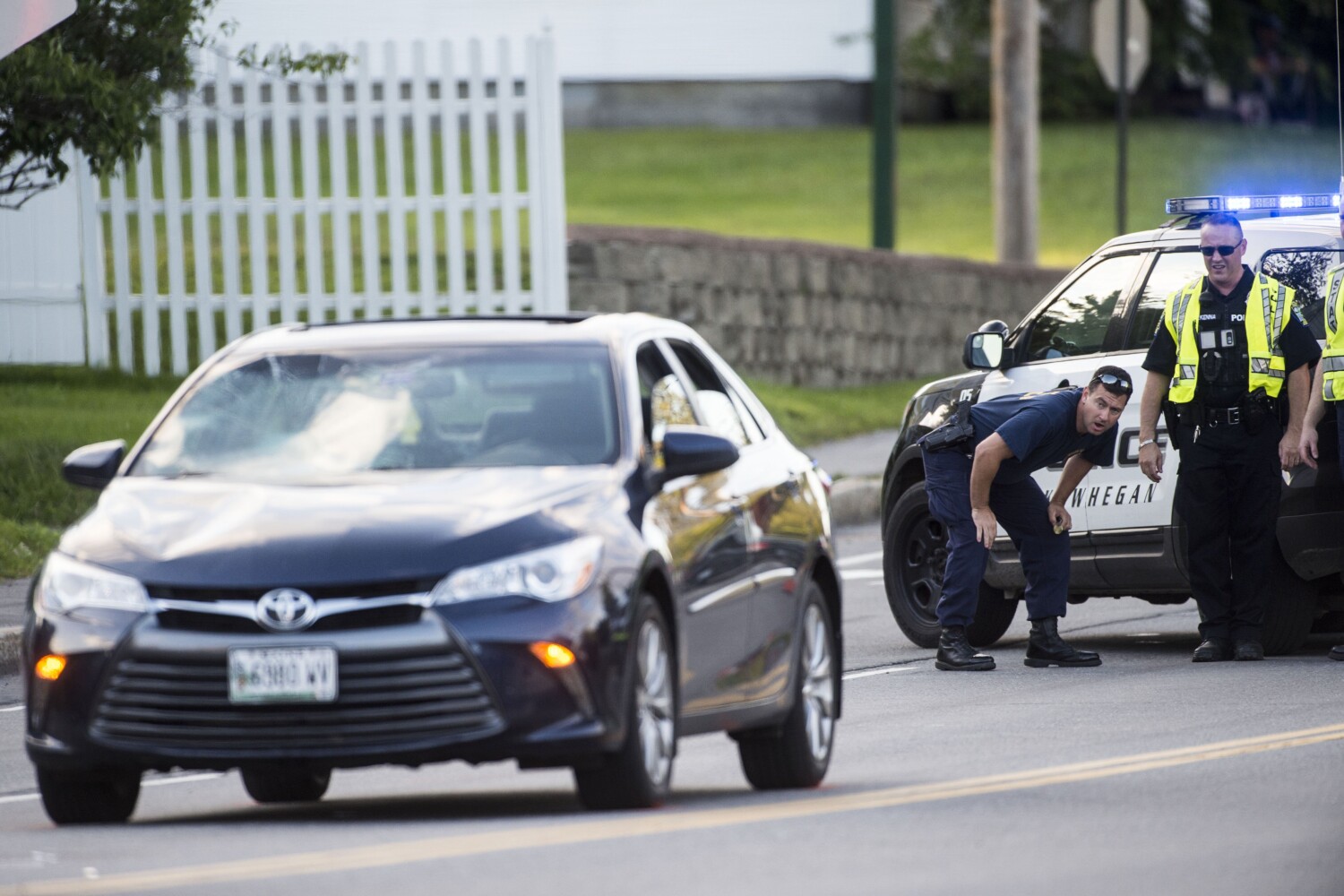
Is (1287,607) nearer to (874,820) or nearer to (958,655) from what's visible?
A: (958,655)

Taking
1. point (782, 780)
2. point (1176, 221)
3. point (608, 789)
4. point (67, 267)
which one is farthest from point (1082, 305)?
point (67, 267)

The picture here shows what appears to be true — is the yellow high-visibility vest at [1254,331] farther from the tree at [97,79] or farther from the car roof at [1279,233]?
the tree at [97,79]

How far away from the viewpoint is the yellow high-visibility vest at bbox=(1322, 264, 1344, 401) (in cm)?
1177

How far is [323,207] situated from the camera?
A: 21.2 meters

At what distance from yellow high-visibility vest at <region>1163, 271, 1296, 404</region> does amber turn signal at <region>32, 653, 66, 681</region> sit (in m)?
5.79

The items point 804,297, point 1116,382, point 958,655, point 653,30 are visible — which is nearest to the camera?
point 1116,382

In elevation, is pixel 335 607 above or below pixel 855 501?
above

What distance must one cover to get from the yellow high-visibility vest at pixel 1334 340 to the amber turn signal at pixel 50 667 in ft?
20.1

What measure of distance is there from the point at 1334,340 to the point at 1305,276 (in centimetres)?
40

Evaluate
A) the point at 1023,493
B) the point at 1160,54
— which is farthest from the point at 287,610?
the point at 1160,54

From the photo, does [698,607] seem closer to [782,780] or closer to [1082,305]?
[782,780]

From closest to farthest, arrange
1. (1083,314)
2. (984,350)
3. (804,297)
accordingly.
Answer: (984,350) < (1083,314) < (804,297)

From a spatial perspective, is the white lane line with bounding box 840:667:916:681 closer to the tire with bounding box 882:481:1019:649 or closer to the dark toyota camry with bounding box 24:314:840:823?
the tire with bounding box 882:481:1019:649

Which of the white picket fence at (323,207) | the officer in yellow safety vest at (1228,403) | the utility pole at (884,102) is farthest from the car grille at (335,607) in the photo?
the utility pole at (884,102)
